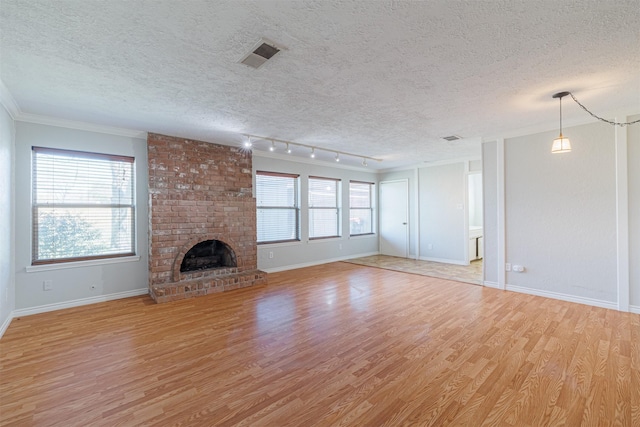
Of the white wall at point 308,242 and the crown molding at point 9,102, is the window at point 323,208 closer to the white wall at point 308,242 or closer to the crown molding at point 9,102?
the white wall at point 308,242

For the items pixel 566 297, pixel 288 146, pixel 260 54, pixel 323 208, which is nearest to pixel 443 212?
pixel 323 208

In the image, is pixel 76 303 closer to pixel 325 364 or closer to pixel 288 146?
pixel 325 364

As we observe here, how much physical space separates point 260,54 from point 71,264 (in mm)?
3820

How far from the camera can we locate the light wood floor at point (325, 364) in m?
1.78

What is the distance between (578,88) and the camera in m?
2.80

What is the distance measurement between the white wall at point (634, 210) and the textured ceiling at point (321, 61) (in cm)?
35

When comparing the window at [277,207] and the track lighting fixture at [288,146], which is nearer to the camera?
the track lighting fixture at [288,146]

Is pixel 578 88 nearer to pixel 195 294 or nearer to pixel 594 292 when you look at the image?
pixel 594 292

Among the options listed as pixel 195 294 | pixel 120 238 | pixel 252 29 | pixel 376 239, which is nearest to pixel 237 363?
pixel 195 294

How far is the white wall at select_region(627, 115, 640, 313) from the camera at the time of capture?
335cm

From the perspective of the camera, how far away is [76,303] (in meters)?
3.83

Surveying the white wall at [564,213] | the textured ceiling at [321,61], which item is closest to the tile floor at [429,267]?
the white wall at [564,213]

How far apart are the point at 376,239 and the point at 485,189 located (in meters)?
3.87

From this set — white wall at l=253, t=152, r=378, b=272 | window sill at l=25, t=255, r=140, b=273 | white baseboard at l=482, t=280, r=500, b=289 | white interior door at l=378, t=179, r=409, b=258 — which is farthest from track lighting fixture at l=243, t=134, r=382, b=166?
white baseboard at l=482, t=280, r=500, b=289
